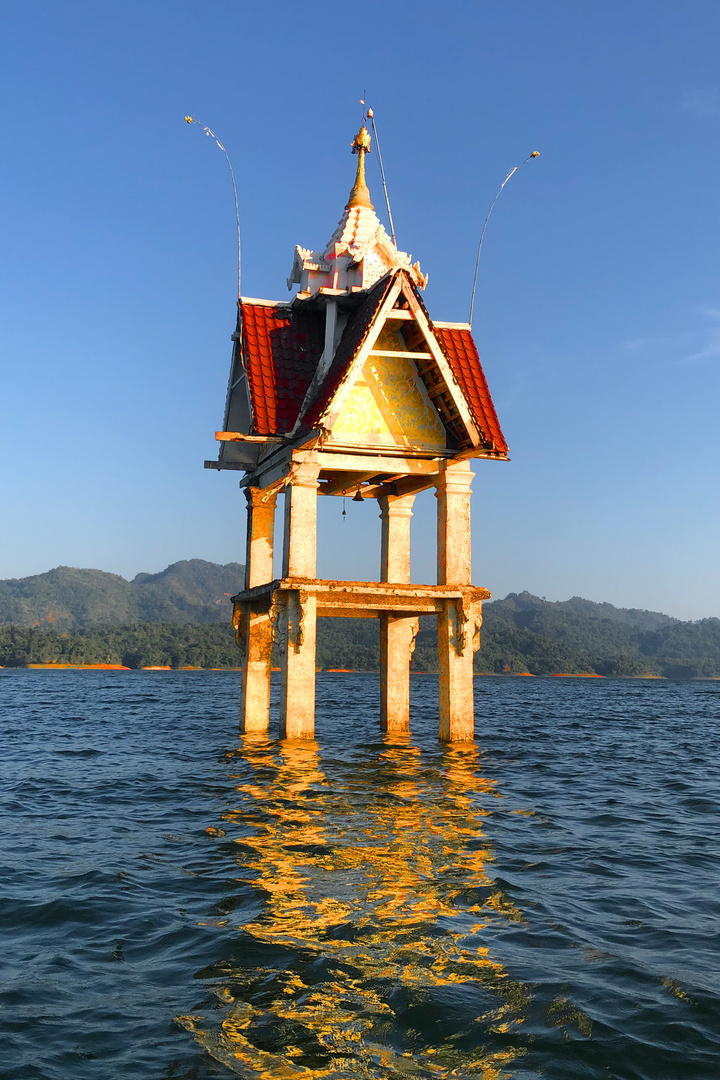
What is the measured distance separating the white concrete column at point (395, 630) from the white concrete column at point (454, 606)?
3928mm

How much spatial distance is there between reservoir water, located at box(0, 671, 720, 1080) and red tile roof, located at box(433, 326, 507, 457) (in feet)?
24.5

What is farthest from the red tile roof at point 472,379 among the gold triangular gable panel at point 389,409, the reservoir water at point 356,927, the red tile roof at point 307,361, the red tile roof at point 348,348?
the reservoir water at point 356,927

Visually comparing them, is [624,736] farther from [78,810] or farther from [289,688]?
[78,810]

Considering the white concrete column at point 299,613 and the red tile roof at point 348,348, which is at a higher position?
→ the red tile roof at point 348,348

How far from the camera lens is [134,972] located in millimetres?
7305

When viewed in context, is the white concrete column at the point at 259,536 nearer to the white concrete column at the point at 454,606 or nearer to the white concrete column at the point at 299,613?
the white concrete column at the point at 299,613

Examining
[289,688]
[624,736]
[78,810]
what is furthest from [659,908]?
[624,736]

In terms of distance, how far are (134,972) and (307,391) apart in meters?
15.5

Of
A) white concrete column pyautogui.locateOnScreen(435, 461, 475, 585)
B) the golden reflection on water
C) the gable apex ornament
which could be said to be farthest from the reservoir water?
the gable apex ornament

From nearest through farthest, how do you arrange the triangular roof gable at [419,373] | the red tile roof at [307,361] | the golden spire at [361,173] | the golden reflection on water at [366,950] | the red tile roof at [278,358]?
the golden reflection on water at [366,950] < the triangular roof gable at [419,373] < the red tile roof at [307,361] < the red tile roof at [278,358] < the golden spire at [361,173]

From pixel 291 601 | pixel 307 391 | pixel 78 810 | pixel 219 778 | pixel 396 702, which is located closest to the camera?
pixel 78 810

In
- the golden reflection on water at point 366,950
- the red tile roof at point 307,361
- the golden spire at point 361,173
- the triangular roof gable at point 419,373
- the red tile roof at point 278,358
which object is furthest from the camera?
the golden spire at point 361,173

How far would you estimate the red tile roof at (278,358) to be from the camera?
20.6m

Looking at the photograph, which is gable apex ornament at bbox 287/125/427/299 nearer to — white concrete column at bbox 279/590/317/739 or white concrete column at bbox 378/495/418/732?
white concrete column at bbox 378/495/418/732
